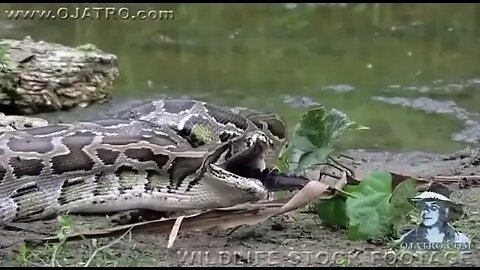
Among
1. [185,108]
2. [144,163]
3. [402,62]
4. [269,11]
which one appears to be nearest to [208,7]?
[269,11]

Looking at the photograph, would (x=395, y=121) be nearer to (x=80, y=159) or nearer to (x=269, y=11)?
(x=80, y=159)

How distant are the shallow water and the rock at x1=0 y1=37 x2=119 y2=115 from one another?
273 mm

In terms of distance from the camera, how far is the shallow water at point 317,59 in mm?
9406

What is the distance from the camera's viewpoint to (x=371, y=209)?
169 inches

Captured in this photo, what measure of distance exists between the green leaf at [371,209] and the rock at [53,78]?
5.20 metres

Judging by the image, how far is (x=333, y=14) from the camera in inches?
655

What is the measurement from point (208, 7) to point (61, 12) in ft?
11.9

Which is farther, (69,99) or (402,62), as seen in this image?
(402,62)

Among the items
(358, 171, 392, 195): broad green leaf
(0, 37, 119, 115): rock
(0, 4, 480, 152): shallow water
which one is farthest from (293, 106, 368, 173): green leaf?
(0, 37, 119, 115): rock

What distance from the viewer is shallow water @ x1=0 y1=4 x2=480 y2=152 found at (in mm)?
9406

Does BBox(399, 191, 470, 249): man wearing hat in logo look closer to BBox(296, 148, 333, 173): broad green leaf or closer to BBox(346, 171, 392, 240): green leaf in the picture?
BBox(346, 171, 392, 240): green leaf

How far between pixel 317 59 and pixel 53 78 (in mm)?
4194

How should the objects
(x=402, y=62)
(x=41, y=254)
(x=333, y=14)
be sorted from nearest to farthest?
1. (x=41, y=254)
2. (x=402, y=62)
3. (x=333, y=14)

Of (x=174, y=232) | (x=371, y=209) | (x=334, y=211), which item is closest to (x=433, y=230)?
(x=371, y=209)
